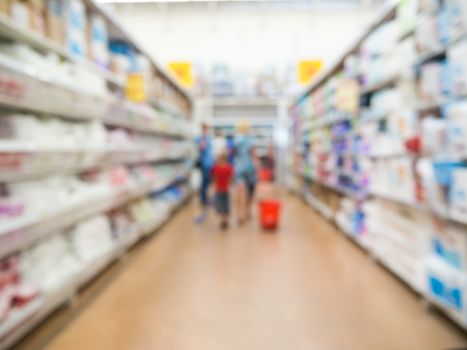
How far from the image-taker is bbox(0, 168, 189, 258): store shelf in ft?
6.59

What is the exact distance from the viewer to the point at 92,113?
3174 mm

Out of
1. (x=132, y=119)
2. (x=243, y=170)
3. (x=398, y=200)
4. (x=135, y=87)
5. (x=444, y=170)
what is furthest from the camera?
(x=243, y=170)

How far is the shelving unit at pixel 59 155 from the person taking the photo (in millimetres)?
2099

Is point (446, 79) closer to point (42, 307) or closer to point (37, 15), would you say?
point (37, 15)

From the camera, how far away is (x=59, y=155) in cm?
252

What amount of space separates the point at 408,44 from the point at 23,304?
3.26 m

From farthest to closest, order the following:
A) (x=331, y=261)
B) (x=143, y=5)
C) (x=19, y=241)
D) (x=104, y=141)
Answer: (x=143, y=5), (x=331, y=261), (x=104, y=141), (x=19, y=241)

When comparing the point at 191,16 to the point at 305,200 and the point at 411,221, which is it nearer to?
the point at 305,200

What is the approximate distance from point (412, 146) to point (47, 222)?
8.24ft

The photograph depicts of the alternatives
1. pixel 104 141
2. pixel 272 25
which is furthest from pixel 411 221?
pixel 272 25

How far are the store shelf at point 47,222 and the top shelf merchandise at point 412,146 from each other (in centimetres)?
240

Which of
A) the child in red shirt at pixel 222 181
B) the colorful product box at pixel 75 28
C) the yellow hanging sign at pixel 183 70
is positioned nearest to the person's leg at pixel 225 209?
the child in red shirt at pixel 222 181

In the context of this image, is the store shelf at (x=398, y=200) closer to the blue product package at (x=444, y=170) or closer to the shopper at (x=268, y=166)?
the blue product package at (x=444, y=170)

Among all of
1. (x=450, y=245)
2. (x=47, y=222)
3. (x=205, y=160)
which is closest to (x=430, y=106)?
(x=450, y=245)
